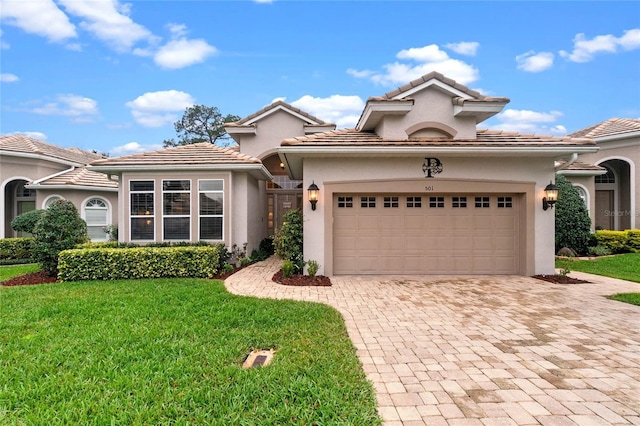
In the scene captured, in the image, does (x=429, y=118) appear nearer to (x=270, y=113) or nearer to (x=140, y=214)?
(x=270, y=113)

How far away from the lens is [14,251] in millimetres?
12672

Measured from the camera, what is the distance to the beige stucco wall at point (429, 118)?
930 centimetres

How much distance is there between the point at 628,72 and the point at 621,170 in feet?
22.7

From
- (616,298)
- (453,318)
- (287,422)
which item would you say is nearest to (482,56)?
(616,298)

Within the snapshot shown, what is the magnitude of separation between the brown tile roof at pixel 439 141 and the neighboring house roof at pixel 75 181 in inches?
396

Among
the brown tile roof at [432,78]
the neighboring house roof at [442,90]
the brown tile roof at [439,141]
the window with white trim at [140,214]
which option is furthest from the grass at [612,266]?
the window with white trim at [140,214]

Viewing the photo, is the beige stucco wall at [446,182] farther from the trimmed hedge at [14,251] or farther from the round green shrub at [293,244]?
the trimmed hedge at [14,251]

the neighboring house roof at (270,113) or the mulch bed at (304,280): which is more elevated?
the neighboring house roof at (270,113)

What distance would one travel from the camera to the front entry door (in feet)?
54.3

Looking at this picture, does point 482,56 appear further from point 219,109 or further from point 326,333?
point 219,109

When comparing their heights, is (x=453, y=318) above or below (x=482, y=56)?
below

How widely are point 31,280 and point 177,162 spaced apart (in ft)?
17.1

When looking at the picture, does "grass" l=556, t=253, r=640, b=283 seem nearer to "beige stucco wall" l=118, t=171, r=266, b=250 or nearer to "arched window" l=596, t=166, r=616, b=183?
"arched window" l=596, t=166, r=616, b=183

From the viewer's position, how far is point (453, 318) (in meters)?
5.24
